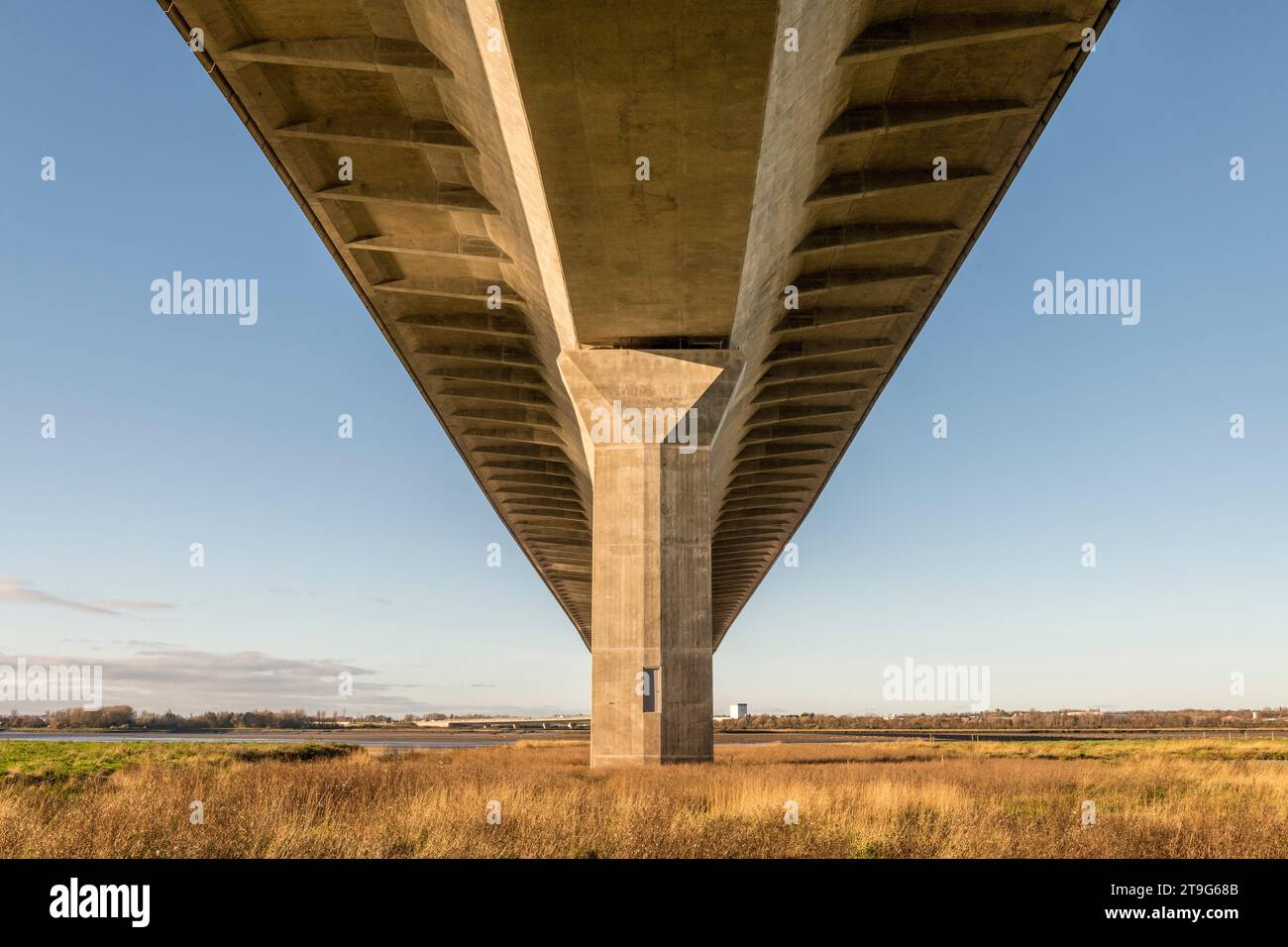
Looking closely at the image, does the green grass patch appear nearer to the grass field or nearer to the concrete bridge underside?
the grass field

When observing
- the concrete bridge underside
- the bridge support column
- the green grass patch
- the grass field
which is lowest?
the green grass patch

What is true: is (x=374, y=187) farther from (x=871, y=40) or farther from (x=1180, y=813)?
(x=1180, y=813)

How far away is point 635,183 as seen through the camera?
13867mm

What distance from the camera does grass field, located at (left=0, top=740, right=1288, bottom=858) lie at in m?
9.51

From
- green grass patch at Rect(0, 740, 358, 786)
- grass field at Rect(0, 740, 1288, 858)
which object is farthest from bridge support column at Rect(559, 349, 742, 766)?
green grass patch at Rect(0, 740, 358, 786)

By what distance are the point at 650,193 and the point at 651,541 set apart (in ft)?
25.0
